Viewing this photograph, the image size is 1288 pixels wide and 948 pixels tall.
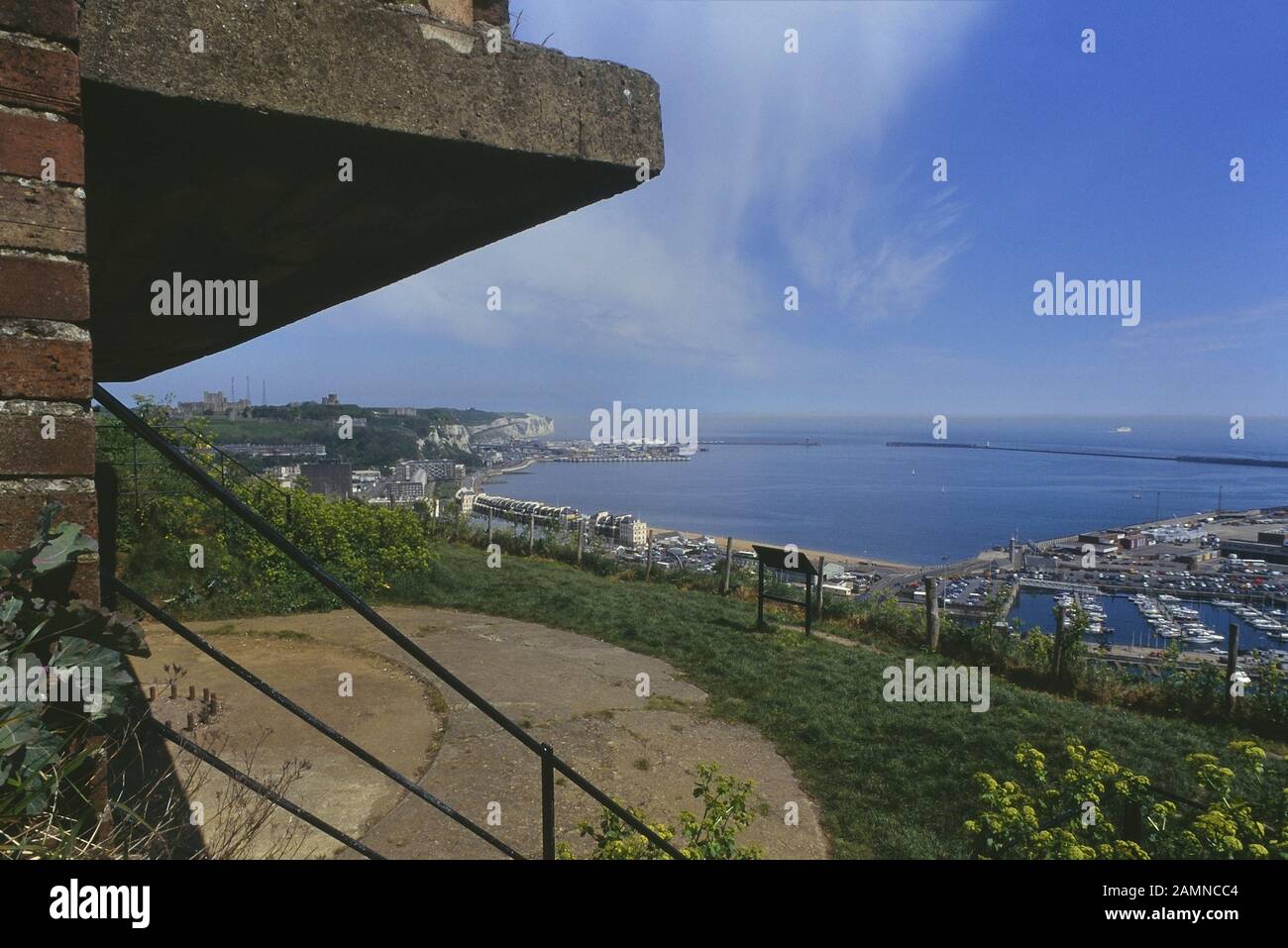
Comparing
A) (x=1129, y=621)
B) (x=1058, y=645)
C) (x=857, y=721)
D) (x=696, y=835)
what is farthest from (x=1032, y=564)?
(x=696, y=835)

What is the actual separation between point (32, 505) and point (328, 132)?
0.86 meters

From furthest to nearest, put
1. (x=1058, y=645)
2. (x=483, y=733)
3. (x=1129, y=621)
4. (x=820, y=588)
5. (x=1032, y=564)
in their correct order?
(x=1032, y=564), (x=1129, y=621), (x=820, y=588), (x=1058, y=645), (x=483, y=733)

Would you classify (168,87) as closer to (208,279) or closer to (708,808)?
(208,279)

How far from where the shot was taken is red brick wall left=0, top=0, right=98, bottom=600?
120 cm

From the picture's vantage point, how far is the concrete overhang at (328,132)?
4.36 ft

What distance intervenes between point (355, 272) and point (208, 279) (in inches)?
19.0

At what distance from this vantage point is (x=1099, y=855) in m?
3.41

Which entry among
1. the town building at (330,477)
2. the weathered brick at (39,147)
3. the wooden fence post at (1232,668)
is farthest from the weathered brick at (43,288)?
the town building at (330,477)

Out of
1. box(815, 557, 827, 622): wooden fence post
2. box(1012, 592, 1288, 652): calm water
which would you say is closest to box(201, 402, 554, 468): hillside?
box(815, 557, 827, 622): wooden fence post

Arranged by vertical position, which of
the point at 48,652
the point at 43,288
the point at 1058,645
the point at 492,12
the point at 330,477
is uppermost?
the point at 492,12

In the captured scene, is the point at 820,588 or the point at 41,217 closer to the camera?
the point at 41,217

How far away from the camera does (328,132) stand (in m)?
1.44

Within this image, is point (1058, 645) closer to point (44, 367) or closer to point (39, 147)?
point (44, 367)
